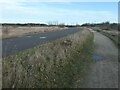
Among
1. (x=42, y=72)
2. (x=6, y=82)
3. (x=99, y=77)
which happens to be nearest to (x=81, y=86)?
(x=42, y=72)

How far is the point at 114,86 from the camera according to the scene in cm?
1016

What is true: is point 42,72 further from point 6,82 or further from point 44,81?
point 6,82

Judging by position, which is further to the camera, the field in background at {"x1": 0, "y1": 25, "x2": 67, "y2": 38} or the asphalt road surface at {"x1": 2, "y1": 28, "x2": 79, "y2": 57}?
the field in background at {"x1": 0, "y1": 25, "x2": 67, "y2": 38}

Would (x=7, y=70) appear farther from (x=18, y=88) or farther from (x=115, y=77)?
(x=115, y=77)

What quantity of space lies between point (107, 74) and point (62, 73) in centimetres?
259

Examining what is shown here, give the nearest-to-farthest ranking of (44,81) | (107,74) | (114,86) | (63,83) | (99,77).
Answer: (44,81)
(63,83)
(114,86)
(99,77)
(107,74)

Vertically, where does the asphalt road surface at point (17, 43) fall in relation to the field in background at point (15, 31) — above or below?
below

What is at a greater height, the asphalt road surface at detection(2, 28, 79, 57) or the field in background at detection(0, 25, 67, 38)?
the field in background at detection(0, 25, 67, 38)

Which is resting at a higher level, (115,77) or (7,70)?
(7,70)

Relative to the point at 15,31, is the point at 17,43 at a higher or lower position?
lower

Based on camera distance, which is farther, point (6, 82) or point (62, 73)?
point (62, 73)

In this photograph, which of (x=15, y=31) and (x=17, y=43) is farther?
(x=15, y=31)

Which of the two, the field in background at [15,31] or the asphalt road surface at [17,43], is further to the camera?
the field in background at [15,31]

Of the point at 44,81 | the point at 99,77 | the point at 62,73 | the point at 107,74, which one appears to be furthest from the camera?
the point at 107,74
